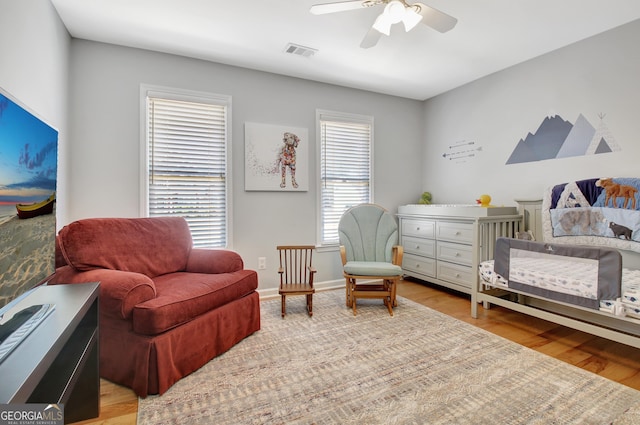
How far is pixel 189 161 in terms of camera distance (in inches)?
125

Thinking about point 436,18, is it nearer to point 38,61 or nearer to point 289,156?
point 289,156

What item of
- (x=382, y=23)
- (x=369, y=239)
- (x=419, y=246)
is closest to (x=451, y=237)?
(x=419, y=246)

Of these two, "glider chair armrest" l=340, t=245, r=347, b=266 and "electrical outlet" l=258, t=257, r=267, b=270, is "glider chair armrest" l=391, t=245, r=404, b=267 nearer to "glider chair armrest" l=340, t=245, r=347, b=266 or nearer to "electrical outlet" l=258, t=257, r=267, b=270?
"glider chair armrest" l=340, t=245, r=347, b=266

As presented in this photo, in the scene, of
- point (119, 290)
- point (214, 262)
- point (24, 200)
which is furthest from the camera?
point (214, 262)

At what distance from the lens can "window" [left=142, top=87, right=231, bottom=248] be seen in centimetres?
302

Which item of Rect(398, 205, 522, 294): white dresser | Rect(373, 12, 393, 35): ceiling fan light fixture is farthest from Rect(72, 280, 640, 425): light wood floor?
Rect(373, 12, 393, 35): ceiling fan light fixture

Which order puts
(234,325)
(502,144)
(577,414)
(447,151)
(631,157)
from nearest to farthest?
1. (577,414)
2. (234,325)
3. (631,157)
4. (502,144)
5. (447,151)

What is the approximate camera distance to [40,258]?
1.45m

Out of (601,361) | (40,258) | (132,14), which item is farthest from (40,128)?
(601,361)

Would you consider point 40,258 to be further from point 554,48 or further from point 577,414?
point 554,48

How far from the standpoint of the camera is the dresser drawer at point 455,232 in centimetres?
333

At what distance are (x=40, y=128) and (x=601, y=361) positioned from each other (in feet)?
11.8

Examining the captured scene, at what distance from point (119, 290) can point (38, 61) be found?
5.23 feet

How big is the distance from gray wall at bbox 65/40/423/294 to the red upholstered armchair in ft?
2.14
